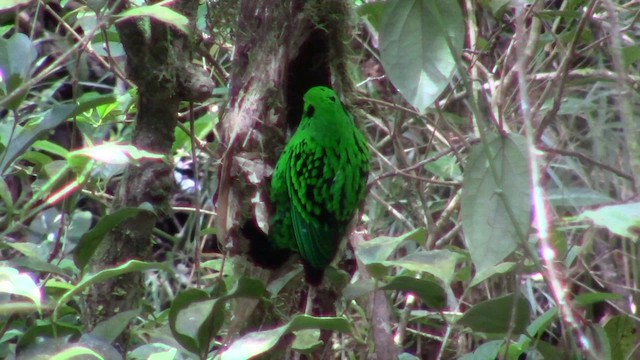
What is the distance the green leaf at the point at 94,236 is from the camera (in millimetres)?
2021

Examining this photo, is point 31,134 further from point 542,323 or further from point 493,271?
point 542,323

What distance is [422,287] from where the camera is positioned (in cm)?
194

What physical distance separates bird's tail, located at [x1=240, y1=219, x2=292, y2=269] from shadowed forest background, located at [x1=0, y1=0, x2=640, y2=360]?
0.06 ft

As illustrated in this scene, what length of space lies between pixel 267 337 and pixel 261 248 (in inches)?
30.8

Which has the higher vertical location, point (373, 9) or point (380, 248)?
point (373, 9)

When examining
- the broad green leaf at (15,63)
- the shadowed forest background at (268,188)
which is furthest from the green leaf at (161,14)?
the broad green leaf at (15,63)

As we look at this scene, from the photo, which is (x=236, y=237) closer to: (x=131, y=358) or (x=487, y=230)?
(x=131, y=358)

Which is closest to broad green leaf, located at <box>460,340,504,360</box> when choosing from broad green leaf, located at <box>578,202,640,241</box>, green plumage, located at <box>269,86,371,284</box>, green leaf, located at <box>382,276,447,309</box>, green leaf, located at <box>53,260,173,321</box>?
green leaf, located at <box>382,276,447,309</box>

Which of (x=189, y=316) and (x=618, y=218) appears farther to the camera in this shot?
(x=189, y=316)

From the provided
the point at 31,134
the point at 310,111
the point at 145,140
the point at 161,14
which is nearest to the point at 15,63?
the point at 31,134

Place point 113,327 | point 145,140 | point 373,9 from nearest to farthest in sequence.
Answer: point 113,327 < point 145,140 < point 373,9

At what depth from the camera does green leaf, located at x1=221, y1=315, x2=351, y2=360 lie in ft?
5.42

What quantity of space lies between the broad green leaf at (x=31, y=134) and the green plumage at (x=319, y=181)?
696 millimetres

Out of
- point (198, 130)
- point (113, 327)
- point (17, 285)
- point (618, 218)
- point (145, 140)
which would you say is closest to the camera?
point (618, 218)
